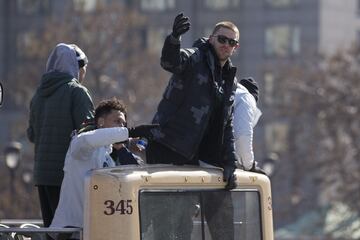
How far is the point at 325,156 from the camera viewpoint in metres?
59.5

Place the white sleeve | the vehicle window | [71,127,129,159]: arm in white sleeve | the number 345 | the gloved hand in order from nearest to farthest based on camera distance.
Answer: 1. the number 345
2. the vehicle window
3. [71,127,129,159]: arm in white sleeve
4. the gloved hand
5. the white sleeve

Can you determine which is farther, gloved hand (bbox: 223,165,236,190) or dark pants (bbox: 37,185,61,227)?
dark pants (bbox: 37,185,61,227)

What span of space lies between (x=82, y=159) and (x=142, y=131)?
16.4 inches

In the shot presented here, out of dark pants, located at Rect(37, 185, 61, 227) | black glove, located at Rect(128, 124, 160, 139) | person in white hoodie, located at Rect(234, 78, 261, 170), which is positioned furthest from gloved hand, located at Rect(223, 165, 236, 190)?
dark pants, located at Rect(37, 185, 61, 227)

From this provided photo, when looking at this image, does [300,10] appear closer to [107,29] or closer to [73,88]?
[107,29]

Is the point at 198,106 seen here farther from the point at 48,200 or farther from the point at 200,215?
the point at 48,200

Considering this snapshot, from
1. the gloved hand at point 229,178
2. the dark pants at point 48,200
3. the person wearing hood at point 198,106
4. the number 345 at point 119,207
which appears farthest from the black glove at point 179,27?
the dark pants at point 48,200

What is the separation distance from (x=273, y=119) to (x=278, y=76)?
6.38m

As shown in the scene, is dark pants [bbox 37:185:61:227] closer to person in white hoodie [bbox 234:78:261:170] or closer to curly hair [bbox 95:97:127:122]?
curly hair [bbox 95:97:127:122]

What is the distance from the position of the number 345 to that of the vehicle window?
95mm

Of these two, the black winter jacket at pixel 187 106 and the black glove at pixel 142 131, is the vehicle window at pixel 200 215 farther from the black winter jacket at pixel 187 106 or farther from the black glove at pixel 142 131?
the black glove at pixel 142 131

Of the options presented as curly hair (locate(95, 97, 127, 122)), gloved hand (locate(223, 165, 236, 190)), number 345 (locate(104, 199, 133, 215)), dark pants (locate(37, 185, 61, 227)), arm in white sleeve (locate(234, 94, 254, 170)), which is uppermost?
curly hair (locate(95, 97, 127, 122))

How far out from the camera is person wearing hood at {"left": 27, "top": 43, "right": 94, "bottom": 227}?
369 inches

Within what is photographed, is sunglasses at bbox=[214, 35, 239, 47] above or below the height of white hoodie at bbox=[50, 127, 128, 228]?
above
